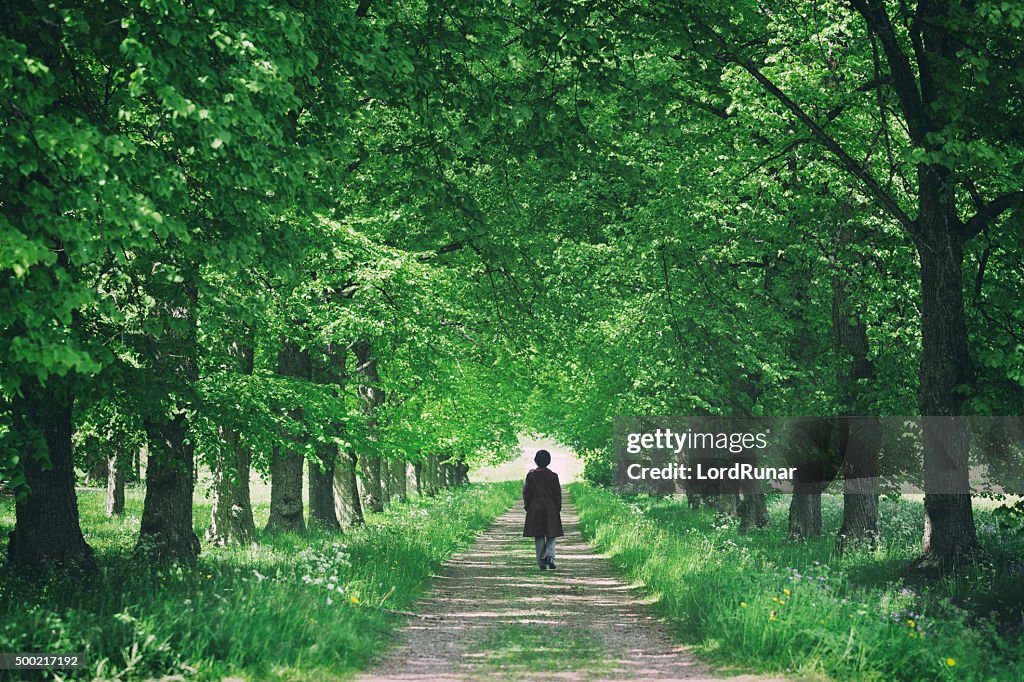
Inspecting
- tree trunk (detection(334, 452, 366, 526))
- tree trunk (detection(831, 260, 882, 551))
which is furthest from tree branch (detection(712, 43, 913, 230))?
tree trunk (detection(334, 452, 366, 526))

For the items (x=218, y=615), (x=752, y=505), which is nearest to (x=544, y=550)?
(x=218, y=615)

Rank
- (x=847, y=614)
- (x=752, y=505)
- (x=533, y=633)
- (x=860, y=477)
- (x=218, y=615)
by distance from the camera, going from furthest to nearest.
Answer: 1. (x=752, y=505)
2. (x=860, y=477)
3. (x=533, y=633)
4. (x=847, y=614)
5. (x=218, y=615)

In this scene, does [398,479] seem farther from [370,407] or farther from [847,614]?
[847,614]

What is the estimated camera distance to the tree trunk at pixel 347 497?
934 inches

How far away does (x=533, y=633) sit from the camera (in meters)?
10.2

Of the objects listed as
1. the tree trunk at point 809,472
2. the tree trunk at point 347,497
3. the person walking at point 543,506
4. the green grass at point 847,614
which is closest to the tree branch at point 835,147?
the green grass at point 847,614

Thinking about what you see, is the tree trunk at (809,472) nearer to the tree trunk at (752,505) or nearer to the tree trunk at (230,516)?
the tree trunk at (752,505)

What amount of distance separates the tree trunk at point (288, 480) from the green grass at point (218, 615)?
Result: 4.97 meters

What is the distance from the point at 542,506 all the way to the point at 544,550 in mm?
1467

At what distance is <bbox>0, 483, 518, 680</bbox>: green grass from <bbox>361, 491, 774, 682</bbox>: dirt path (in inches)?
17.5

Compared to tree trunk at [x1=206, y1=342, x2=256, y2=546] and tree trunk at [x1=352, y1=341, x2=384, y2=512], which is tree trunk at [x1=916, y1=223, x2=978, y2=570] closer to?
tree trunk at [x1=352, y1=341, x2=384, y2=512]

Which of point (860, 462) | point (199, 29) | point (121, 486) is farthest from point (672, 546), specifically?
point (121, 486)

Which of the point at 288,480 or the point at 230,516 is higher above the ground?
the point at 288,480

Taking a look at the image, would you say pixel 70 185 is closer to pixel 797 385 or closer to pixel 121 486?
pixel 797 385
